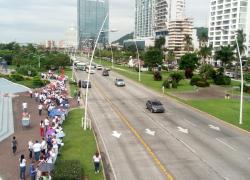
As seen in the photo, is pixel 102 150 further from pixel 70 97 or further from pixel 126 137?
pixel 70 97

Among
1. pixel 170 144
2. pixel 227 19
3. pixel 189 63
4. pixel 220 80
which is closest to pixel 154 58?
pixel 189 63

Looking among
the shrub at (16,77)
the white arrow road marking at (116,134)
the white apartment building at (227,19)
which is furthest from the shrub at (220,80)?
the white apartment building at (227,19)

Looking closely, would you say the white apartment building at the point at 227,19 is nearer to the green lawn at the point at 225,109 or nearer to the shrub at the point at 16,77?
the shrub at the point at 16,77

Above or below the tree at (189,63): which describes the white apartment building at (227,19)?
above

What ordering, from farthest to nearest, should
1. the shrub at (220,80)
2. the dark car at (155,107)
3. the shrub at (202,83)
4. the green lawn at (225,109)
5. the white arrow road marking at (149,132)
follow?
the shrub at (220,80)
the shrub at (202,83)
the dark car at (155,107)
the green lawn at (225,109)
the white arrow road marking at (149,132)

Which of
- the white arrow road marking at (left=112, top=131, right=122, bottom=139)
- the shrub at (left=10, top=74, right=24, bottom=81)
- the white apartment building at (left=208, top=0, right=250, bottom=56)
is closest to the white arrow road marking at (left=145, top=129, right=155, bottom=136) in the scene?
the white arrow road marking at (left=112, top=131, right=122, bottom=139)

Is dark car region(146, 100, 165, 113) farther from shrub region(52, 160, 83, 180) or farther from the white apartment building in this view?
the white apartment building

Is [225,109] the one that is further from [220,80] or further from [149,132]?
[220,80]
